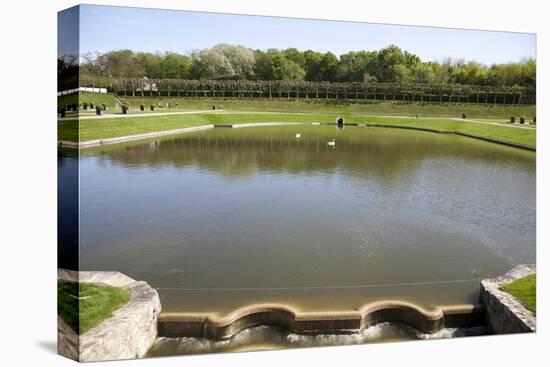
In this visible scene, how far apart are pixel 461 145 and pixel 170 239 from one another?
64.1 ft

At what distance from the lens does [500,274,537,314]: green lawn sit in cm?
827

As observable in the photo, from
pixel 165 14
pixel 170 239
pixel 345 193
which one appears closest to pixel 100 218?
pixel 170 239

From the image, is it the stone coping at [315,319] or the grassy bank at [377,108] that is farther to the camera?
the grassy bank at [377,108]

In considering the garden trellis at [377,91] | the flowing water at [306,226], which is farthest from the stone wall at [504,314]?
the garden trellis at [377,91]

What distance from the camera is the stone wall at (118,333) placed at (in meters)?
6.54

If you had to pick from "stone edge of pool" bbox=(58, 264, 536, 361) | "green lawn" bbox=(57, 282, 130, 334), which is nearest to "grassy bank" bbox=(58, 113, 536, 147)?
"stone edge of pool" bbox=(58, 264, 536, 361)

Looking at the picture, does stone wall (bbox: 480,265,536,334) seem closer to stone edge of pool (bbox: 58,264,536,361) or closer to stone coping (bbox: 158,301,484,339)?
stone edge of pool (bbox: 58,264,536,361)

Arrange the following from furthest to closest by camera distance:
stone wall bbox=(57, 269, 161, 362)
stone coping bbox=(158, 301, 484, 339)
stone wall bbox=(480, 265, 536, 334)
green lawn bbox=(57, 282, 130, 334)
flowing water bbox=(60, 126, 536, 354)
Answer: flowing water bbox=(60, 126, 536, 354), stone wall bbox=(480, 265, 536, 334), stone coping bbox=(158, 301, 484, 339), green lawn bbox=(57, 282, 130, 334), stone wall bbox=(57, 269, 161, 362)

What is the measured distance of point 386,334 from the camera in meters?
7.81

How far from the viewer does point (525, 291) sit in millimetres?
8367

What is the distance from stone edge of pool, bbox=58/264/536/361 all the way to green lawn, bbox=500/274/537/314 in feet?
0.39

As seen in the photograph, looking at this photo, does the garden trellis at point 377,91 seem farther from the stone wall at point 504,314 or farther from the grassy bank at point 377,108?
the stone wall at point 504,314

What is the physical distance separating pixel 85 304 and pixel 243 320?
2344 mm

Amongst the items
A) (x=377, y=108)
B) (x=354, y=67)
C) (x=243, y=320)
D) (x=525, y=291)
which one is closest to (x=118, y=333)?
(x=243, y=320)
